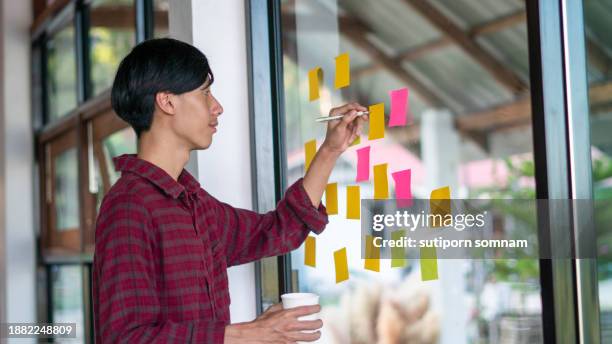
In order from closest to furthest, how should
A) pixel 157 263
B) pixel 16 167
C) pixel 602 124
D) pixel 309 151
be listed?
1. pixel 602 124
2. pixel 157 263
3. pixel 309 151
4. pixel 16 167

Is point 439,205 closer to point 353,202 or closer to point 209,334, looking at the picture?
point 353,202

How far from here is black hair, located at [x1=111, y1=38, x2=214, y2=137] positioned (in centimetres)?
147

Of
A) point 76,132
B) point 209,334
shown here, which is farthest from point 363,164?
point 76,132

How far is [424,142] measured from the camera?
1.80 m

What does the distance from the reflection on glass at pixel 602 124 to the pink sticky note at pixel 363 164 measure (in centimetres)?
60

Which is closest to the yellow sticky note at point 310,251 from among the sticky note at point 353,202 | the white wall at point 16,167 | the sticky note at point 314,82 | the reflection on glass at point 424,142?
the reflection on glass at point 424,142

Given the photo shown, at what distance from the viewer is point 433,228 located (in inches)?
63.5

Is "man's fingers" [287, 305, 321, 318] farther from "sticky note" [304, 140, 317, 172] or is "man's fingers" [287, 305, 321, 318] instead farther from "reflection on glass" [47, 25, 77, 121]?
"reflection on glass" [47, 25, 77, 121]

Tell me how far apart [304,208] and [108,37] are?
2073 millimetres

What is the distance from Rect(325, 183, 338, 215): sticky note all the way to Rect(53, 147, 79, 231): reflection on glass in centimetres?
230

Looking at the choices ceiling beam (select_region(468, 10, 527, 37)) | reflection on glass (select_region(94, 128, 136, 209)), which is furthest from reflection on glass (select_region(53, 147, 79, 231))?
ceiling beam (select_region(468, 10, 527, 37))

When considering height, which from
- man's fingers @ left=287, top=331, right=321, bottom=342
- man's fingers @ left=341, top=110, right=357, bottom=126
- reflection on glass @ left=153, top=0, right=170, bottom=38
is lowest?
man's fingers @ left=287, top=331, right=321, bottom=342

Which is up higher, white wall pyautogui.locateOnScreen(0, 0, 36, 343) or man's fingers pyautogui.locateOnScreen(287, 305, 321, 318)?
white wall pyautogui.locateOnScreen(0, 0, 36, 343)

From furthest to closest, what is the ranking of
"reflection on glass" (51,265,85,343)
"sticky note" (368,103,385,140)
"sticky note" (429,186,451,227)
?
"reflection on glass" (51,265,85,343) < "sticky note" (368,103,385,140) < "sticky note" (429,186,451,227)
